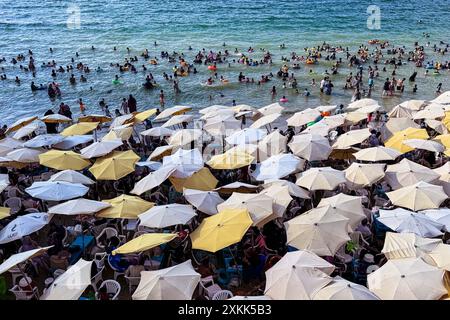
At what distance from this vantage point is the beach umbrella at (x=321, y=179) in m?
10.8

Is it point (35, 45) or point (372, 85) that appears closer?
point (372, 85)

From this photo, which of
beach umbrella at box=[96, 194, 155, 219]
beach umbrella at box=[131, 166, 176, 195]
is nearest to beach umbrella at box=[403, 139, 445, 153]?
beach umbrella at box=[131, 166, 176, 195]

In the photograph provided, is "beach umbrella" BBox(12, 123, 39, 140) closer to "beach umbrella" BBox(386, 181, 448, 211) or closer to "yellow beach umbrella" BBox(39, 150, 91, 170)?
"yellow beach umbrella" BBox(39, 150, 91, 170)

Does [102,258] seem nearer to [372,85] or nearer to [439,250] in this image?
[439,250]

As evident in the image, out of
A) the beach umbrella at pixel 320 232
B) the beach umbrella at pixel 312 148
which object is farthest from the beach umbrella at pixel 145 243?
the beach umbrella at pixel 312 148

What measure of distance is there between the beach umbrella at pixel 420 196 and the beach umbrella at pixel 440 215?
0.78 feet

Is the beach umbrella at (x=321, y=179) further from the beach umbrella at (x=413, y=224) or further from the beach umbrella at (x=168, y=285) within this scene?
the beach umbrella at (x=168, y=285)

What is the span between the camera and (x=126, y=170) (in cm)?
1237

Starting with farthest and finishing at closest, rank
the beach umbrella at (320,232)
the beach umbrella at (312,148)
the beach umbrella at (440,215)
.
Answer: the beach umbrella at (312,148)
the beach umbrella at (440,215)
the beach umbrella at (320,232)

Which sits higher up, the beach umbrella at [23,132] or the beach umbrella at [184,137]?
the beach umbrella at [23,132]

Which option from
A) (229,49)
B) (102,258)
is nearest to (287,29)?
(229,49)

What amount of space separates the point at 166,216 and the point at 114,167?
362 centimetres

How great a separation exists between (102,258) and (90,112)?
623 inches

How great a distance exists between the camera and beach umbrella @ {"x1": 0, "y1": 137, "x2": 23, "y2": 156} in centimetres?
1465
